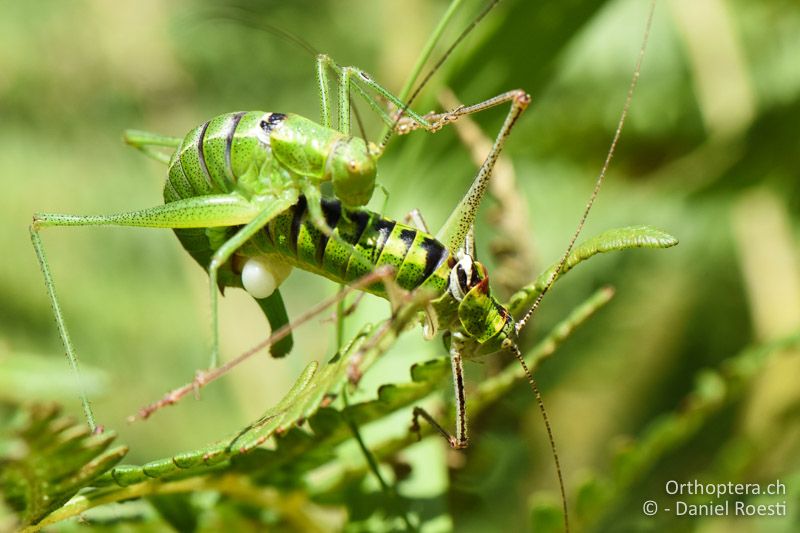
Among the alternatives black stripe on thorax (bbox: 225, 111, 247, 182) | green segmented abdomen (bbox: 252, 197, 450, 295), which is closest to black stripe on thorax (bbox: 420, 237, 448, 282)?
green segmented abdomen (bbox: 252, 197, 450, 295)

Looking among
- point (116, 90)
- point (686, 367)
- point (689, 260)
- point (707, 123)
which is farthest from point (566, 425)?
point (116, 90)

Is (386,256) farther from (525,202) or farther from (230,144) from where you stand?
(525,202)

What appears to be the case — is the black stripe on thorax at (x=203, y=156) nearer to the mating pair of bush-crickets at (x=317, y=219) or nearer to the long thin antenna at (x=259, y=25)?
the mating pair of bush-crickets at (x=317, y=219)

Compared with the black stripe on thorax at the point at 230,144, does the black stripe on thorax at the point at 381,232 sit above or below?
below

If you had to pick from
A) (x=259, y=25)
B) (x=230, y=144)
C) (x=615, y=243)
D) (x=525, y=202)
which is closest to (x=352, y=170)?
(x=230, y=144)

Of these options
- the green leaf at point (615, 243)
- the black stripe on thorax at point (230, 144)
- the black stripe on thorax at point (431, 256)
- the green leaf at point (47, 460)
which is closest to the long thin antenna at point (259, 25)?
the black stripe on thorax at point (230, 144)
